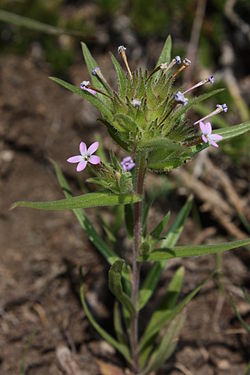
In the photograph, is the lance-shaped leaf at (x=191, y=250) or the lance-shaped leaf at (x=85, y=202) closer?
the lance-shaped leaf at (x=85, y=202)

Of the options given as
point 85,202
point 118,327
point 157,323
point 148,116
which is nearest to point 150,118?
point 148,116

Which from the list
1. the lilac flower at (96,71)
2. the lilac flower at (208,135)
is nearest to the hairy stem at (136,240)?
the lilac flower at (208,135)

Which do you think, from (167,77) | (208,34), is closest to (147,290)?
(167,77)

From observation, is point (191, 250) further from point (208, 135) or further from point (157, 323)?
point (157, 323)

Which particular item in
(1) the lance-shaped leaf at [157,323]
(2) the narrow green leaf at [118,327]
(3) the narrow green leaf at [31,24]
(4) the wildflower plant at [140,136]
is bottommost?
(1) the lance-shaped leaf at [157,323]

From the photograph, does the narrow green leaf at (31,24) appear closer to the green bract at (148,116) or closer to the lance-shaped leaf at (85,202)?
the green bract at (148,116)

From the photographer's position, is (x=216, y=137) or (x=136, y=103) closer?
(x=136, y=103)

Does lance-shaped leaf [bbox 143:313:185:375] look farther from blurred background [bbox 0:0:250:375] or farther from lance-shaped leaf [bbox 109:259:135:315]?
lance-shaped leaf [bbox 109:259:135:315]
